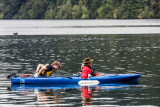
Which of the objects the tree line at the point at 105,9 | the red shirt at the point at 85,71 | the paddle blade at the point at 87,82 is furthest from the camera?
the tree line at the point at 105,9

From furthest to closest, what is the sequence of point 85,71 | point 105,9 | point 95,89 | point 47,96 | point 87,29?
point 105,9 < point 87,29 < point 85,71 < point 95,89 < point 47,96

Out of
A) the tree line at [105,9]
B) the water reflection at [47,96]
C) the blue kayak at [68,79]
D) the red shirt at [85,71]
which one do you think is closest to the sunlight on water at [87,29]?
the tree line at [105,9]

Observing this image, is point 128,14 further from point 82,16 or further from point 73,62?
point 73,62

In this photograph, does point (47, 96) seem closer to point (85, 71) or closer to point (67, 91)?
point (67, 91)

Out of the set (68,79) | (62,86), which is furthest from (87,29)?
(62,86)

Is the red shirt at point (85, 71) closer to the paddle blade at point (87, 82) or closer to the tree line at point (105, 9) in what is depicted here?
the paddle blade at point (87, 82)

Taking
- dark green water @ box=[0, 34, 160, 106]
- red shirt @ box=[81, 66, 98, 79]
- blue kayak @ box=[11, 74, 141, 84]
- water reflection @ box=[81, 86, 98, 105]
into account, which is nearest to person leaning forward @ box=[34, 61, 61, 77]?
blue kayak @ box=[11, 74, 141, 84]

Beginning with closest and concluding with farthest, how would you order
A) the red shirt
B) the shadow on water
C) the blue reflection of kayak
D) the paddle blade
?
the shadow on water
the blue reflection of kayak
the paddle blade
the red shirt

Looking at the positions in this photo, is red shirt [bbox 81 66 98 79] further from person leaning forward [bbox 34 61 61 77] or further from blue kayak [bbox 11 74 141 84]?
person leaning forward [bbox 34 61 61 77]

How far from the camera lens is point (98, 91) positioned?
2427 centimetres

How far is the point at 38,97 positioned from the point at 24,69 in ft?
34.4

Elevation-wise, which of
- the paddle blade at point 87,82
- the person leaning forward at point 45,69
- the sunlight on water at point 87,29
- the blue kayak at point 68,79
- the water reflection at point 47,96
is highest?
the sunlight on water at point 87,29

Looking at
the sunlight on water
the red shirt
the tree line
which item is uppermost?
the tree line

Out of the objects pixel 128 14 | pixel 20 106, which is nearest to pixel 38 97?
pixel 20 106
